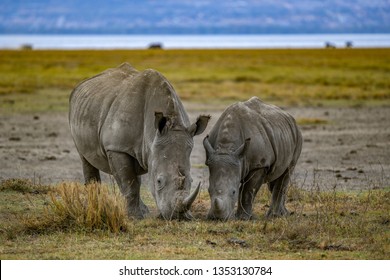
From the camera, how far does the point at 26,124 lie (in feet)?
81.8

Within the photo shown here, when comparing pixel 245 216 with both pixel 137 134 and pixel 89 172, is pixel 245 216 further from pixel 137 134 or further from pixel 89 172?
pixel 89 172

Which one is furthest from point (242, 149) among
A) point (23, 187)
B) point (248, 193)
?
point (23, 187)

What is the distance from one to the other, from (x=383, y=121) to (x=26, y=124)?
33.3 feet

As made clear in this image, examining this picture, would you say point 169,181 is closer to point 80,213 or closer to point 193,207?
point 80,213

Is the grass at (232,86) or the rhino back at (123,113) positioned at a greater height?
the rhino back at (123,113)

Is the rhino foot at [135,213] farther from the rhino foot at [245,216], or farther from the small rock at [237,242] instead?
the small rock at [237,242]

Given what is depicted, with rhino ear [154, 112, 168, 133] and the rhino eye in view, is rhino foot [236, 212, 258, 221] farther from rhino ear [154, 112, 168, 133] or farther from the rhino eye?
A: rhino ear [154, 112, 168, 133]

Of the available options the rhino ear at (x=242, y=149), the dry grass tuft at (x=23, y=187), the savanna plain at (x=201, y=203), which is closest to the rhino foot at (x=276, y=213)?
the savanna plain at (x=201, y=203)

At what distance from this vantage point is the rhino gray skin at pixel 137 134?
1054 cm

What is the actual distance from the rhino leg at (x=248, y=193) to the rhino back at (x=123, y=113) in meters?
1.11

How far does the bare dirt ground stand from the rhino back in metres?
2.35

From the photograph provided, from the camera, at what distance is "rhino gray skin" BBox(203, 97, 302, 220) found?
1104cm

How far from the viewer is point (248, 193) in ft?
37.9

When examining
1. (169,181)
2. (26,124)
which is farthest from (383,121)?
(169,181)
